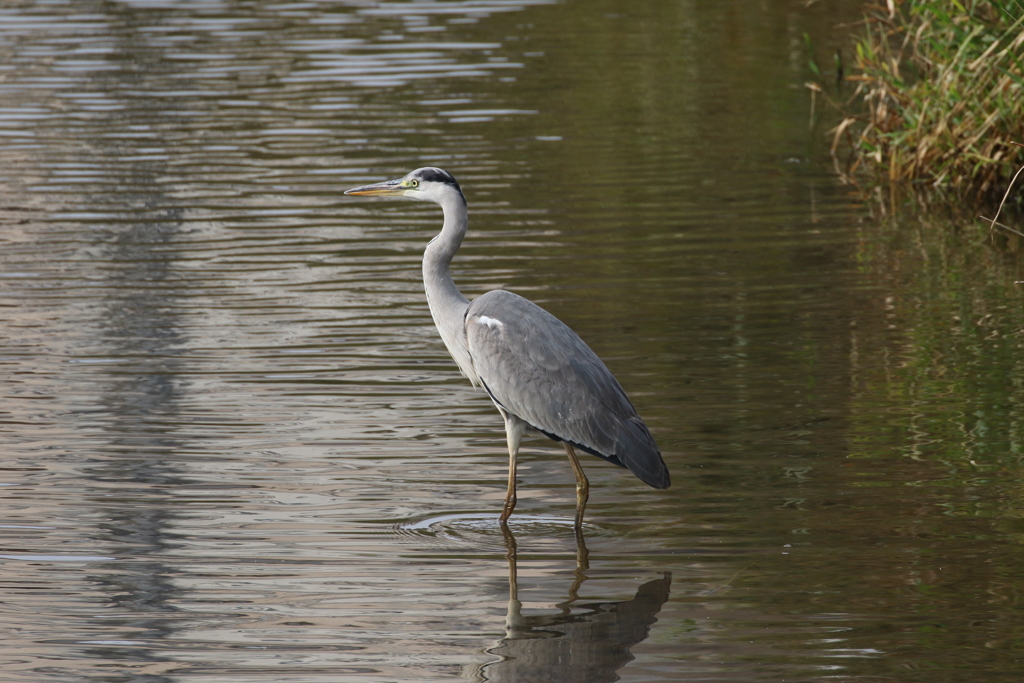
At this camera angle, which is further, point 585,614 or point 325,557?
point 325,557

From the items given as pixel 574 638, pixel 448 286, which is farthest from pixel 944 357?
pixel 574 638

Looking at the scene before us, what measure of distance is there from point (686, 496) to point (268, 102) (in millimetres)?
13253

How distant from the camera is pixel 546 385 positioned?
6.40m

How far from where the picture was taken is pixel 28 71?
21.4 metres

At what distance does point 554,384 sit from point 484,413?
1.84 meters

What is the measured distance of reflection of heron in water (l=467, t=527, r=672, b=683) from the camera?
507 centimetres

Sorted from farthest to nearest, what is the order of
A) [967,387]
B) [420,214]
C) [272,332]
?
1. [420,214]
2. [272,332]
3. [967,387]

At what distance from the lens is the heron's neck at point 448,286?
6.74 metres

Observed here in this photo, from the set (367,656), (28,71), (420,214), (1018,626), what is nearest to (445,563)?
(367,656)

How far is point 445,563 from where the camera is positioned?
20.1ft

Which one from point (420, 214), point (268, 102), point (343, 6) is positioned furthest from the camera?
point (343, 6)

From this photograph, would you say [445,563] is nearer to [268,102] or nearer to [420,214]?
[420,214]

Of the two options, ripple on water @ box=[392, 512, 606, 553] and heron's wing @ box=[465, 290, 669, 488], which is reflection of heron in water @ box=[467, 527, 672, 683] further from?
heron's wing @ box=[465, 290, 669, 488]

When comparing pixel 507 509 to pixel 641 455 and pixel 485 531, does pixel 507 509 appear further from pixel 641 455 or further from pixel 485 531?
pixel 641 455
